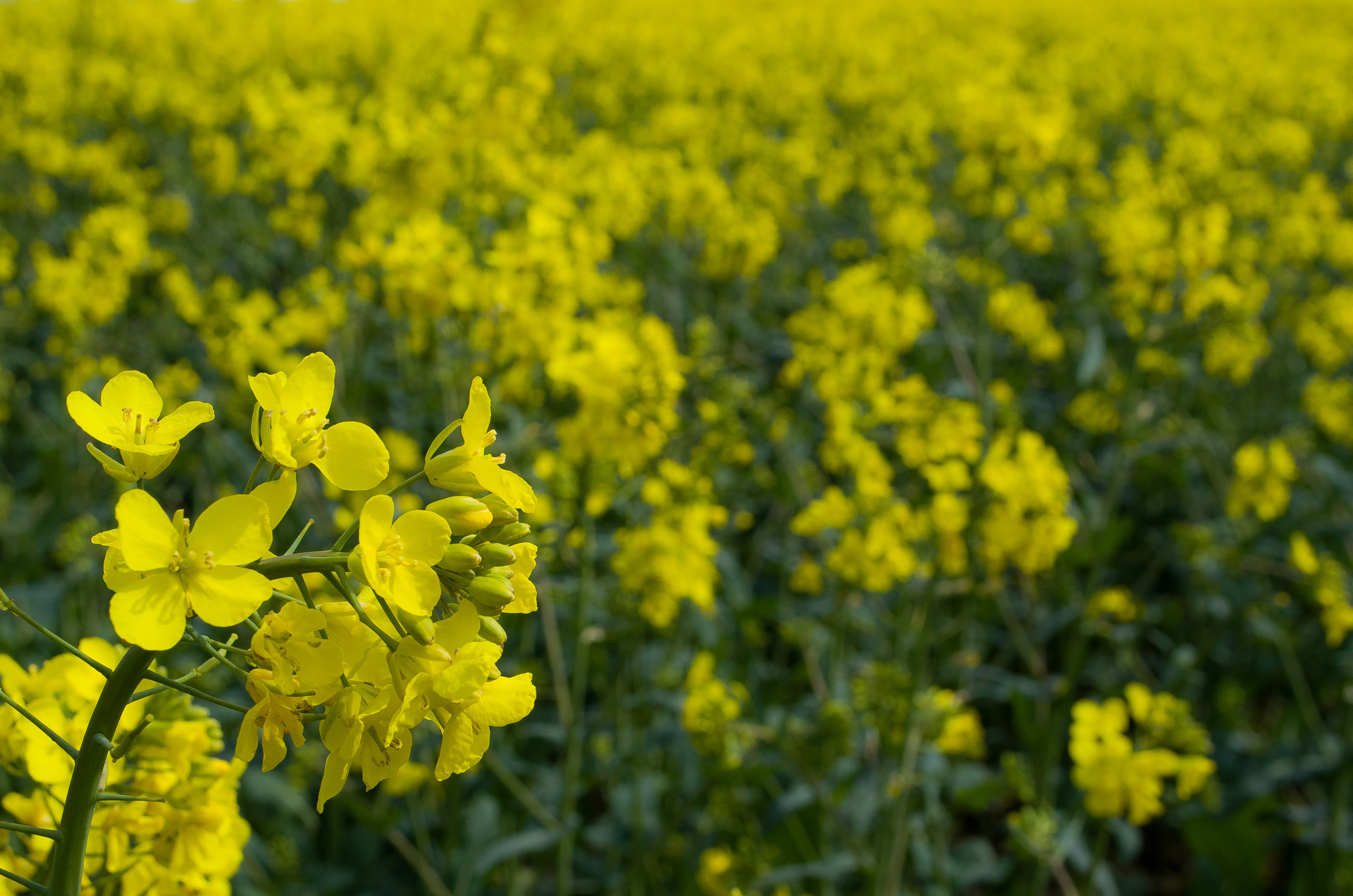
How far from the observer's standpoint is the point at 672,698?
3.14m

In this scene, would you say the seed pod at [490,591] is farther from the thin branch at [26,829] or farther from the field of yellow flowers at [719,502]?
the thin branch at [26,829]

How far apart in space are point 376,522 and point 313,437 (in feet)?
0.48

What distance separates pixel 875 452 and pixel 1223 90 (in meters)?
10.5

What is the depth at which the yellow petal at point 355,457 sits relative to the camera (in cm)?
96

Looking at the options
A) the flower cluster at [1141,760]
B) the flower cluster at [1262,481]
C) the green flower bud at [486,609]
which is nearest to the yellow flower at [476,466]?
the green flower bud at [486,609]

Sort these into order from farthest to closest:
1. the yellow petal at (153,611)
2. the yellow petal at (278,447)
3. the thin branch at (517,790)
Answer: the thin branch at (517,790) < the yellow petal at (278,447) < the yellow petal at (153,611)

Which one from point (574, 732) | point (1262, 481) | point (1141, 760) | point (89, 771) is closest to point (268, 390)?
point (89, 771)

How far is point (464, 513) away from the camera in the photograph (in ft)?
3.14

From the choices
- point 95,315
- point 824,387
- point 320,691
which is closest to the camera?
point 320,691

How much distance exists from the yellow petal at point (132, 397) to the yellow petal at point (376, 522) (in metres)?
0.30

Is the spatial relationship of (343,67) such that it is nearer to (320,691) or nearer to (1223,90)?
(1223,90)

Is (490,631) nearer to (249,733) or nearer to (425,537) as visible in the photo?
(425,537)

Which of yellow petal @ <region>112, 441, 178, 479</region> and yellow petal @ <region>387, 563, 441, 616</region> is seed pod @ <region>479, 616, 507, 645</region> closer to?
yellow petal @ <region>387, 563, 441, 616</region>

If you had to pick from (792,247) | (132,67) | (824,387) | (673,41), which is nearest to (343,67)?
(132,67)
